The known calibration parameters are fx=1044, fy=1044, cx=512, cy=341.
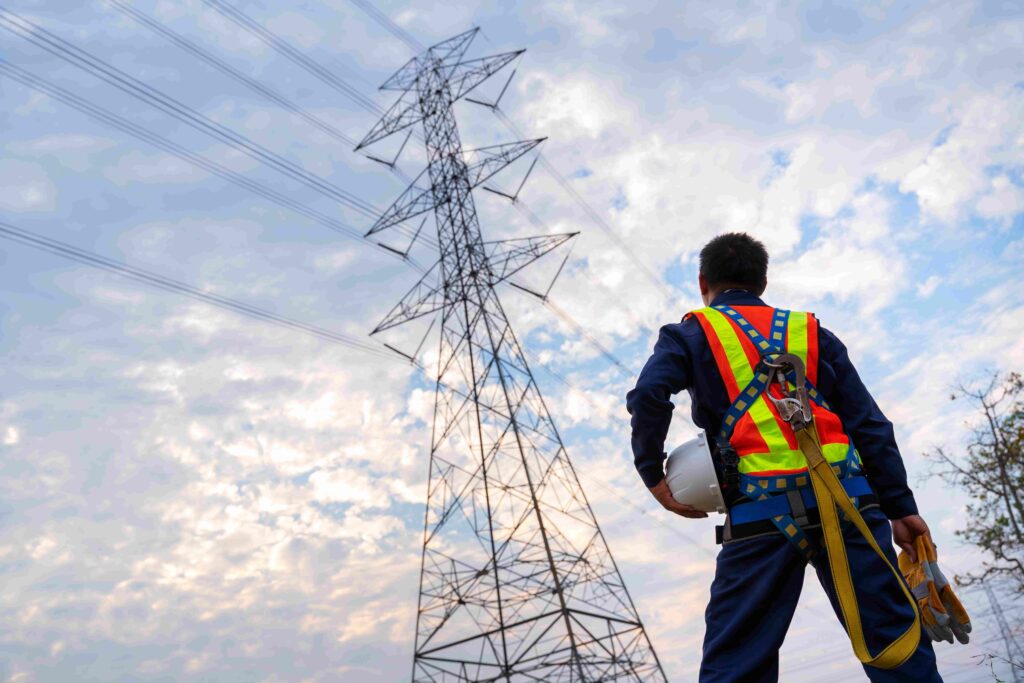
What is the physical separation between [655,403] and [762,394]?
34 centimetres

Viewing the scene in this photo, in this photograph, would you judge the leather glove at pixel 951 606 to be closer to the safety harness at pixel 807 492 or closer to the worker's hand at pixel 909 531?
the worker's hand at pixel 909 531

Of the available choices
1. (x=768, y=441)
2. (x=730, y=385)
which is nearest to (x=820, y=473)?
(x=768, y=441)

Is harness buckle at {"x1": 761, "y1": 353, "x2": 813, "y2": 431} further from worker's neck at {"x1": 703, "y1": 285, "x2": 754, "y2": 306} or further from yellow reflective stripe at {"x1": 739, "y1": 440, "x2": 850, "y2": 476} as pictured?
worker's neck at {"x1": 703, "y1": 285, "x2": 754, "y2": 306}

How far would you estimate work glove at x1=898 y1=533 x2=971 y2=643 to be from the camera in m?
3.28

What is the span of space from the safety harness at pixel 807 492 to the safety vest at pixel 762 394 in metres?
0.01

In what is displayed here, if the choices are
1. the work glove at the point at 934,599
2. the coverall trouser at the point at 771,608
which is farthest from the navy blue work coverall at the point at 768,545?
the work glove at the point at 934,599

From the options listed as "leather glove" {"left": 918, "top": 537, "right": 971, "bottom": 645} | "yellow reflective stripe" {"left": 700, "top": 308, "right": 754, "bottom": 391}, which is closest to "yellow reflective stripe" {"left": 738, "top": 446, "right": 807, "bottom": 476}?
"yellow reflective stripe" {"left": 700, "top": 308, "right": 754, "bottom": 391}

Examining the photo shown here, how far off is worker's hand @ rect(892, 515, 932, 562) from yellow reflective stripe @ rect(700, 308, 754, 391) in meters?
0.73

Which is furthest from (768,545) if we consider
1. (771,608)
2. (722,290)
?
(722,290)

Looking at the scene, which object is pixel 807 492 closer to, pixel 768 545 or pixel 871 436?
pixel 768 545

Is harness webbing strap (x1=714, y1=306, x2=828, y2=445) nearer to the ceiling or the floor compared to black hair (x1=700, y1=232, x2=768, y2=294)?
nearer to the floor

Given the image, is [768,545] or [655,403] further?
[655,403]

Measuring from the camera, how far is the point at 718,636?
10.1 ft

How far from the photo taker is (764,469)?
10.5ft
